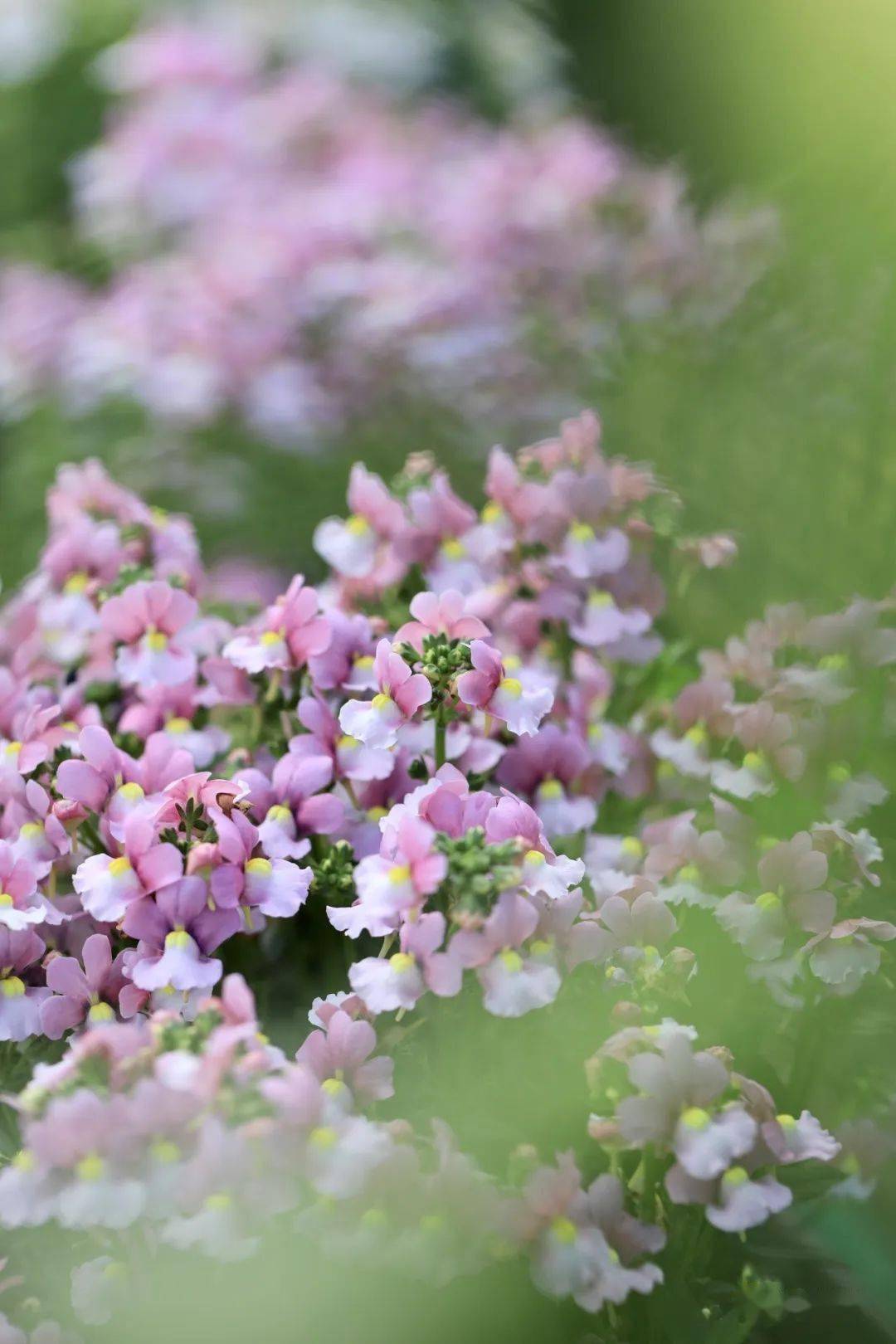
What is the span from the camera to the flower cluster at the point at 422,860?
0.54 m

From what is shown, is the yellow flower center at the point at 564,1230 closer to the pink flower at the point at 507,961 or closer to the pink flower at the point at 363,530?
the pink flower at the point at 507,961

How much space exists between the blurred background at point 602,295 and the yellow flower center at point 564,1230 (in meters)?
0.37

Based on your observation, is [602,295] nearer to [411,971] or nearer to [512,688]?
[512,688]

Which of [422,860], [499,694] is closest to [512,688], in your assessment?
[499,694]

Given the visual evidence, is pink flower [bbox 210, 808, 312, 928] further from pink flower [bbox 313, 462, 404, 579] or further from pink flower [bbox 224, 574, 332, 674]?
pink flower [bbox 313, 462, 404, 579]

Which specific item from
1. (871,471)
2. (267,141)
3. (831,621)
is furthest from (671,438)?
(267,141)

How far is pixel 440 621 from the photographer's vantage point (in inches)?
27.2

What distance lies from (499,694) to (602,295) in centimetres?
81

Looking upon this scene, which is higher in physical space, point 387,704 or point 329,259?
point 387,704

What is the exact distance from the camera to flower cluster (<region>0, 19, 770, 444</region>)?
4.66ft

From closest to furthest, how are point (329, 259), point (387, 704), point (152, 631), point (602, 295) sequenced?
point (387, 704), point (152, 631), point (602, 295), point (329, 259)

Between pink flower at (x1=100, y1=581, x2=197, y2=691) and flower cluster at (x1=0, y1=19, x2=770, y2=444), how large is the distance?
652 millimetres

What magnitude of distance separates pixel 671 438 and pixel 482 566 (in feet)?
1.08

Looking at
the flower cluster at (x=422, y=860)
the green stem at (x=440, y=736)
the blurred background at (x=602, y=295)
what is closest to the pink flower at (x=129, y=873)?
the flower cluster at (x=422, y=860)
